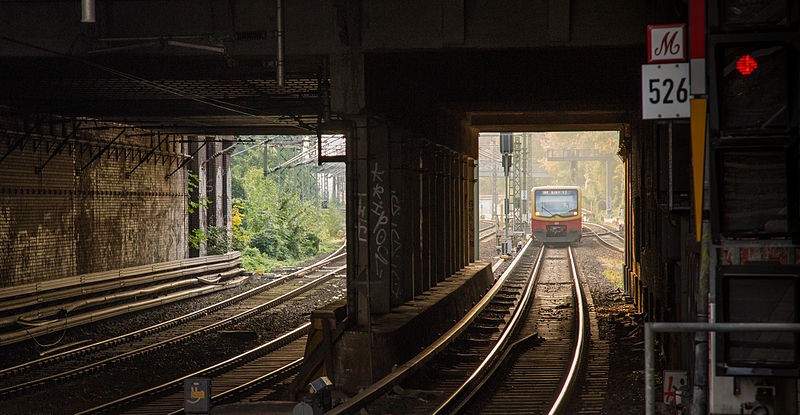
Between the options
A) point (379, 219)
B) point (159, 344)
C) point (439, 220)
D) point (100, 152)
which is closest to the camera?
point (379, 219)

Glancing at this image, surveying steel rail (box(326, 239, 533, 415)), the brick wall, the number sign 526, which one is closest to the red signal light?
the number sign 526

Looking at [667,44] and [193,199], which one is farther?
[193,199]

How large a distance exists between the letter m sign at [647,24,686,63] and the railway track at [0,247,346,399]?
976 centimetres

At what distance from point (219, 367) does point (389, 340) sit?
11.2 feet

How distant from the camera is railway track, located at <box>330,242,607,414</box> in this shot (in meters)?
10.2

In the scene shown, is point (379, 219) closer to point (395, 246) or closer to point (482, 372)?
point (395, 246)

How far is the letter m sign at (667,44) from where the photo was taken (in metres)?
7.01

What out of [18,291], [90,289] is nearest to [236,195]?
[90,289]

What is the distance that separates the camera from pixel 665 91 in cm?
692

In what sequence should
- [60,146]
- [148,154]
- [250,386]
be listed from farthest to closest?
A: [148,154] → [60,146] → [250,386]

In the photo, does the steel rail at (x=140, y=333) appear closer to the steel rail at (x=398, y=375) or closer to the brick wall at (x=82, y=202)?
the brick wall at (x=82, y=202)

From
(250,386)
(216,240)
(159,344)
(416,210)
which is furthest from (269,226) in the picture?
(250,386)

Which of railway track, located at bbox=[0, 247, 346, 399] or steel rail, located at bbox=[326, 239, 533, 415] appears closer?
→ steel rail, located at bbox=[326, 239, 533, 415]

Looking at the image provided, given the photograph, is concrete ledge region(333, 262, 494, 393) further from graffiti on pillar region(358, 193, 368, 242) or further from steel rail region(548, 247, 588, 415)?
steel rail region(548, 247, 588, 415)
